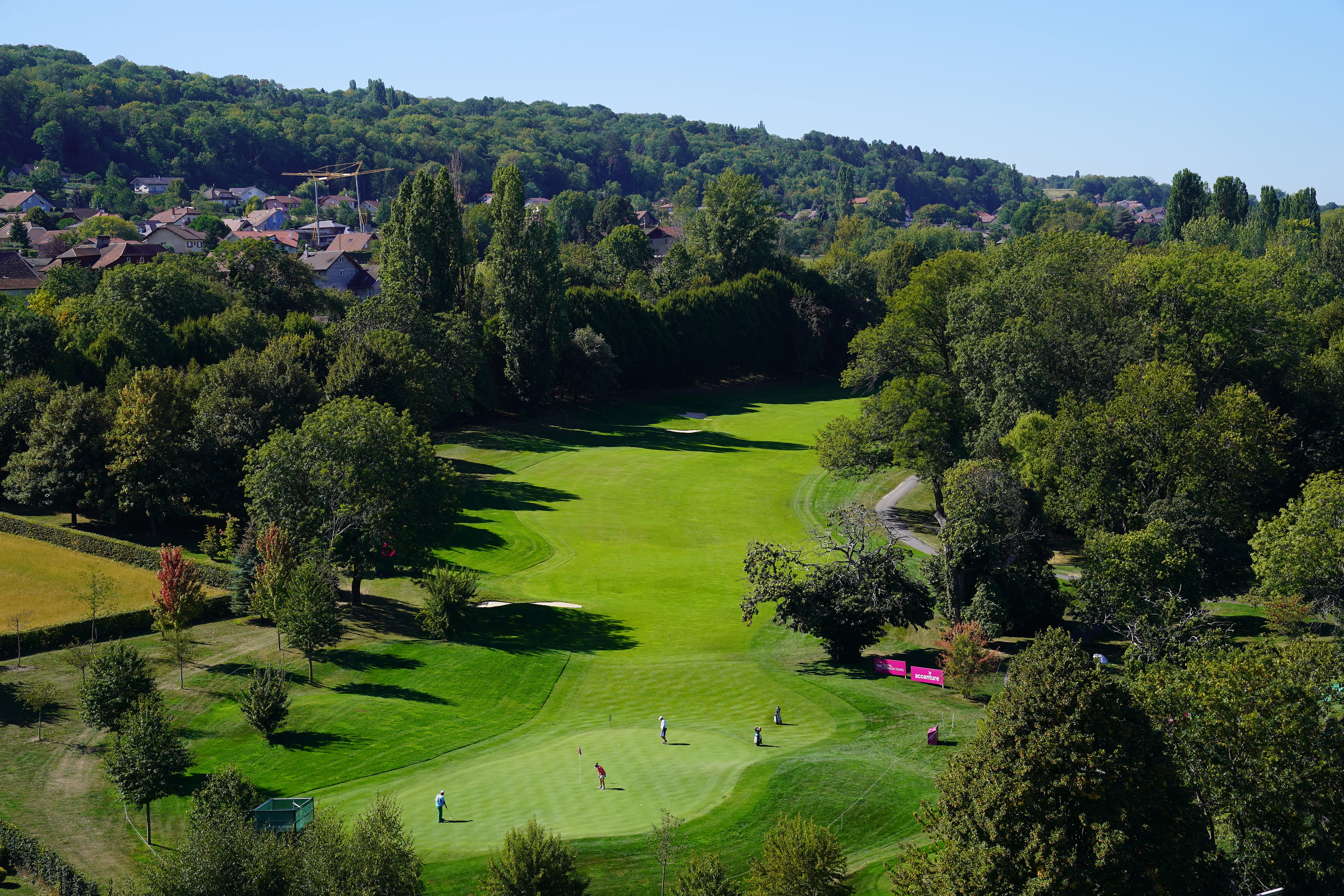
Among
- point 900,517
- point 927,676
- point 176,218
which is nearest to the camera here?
point 927,676

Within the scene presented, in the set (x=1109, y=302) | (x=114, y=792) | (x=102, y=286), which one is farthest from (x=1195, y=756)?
(x=102, y=286)

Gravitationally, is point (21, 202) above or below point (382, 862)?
above

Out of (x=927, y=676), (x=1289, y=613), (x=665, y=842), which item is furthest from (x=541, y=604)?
(x=1289, y=613)

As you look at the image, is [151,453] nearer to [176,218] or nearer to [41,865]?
[41,865]

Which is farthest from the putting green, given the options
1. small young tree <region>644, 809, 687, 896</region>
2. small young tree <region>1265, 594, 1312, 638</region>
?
small young tree <region>1265, 594, 1312, 638</region>

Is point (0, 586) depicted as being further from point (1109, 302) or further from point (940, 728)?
point (1109, 302)

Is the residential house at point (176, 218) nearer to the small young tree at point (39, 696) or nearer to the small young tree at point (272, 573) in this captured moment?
the small young tree at point (272, 573)
